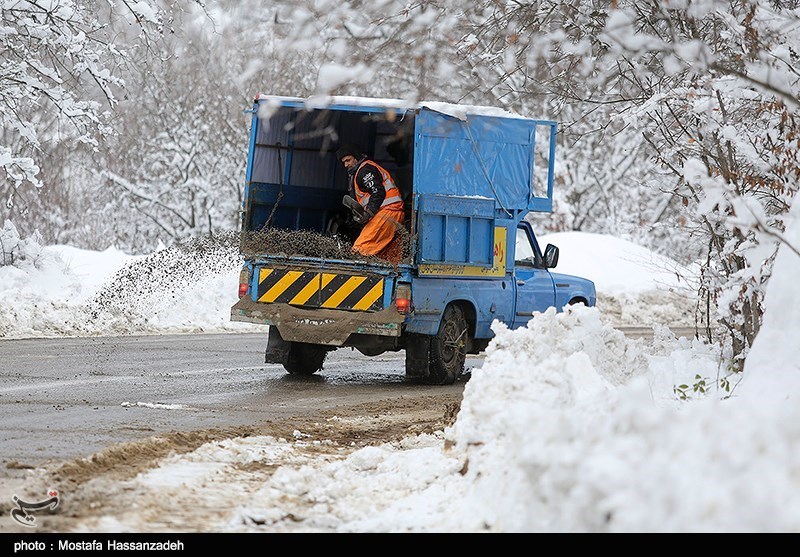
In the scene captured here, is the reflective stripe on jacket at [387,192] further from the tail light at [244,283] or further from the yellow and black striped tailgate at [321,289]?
the tail light at [244,283]

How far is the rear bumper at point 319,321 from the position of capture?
43.0 ft

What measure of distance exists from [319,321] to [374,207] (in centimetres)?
176

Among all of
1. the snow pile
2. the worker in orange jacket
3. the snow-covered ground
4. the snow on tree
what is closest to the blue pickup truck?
the worker in orange jacket

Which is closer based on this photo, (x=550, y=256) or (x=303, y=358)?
(x=303, y=358)

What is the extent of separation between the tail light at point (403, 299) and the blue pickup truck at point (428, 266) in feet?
0.04

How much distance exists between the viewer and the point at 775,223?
962 cm

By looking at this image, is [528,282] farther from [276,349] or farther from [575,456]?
[575,456]

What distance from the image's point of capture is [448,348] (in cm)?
1409

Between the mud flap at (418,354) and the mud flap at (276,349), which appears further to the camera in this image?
the mud flap at (276,349)

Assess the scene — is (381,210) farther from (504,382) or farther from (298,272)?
(504,382)

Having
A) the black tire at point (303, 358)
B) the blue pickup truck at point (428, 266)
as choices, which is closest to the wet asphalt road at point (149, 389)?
the black tire at point (303, 358)

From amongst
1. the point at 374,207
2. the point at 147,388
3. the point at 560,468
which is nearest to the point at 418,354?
the point at 374,207
